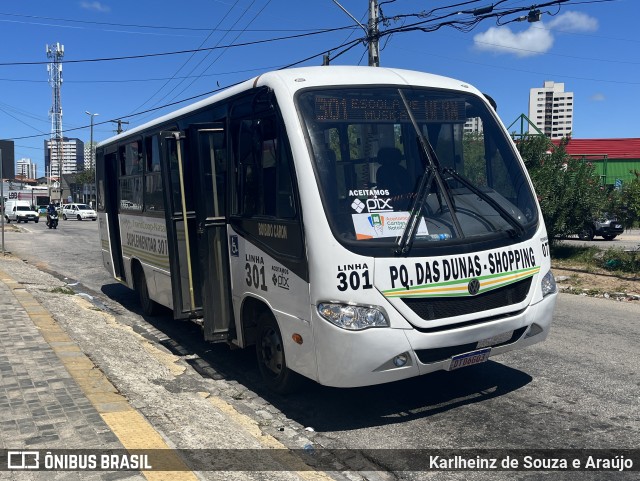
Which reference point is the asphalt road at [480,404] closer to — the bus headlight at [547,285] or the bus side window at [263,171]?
the bus headlight at [547,285]

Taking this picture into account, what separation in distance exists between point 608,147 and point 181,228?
44875mm

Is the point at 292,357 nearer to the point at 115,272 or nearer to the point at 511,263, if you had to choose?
the point at 511,263

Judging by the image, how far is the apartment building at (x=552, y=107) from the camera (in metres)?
57.8

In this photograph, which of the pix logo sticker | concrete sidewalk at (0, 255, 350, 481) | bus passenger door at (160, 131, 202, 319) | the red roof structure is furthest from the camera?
the red roof structure

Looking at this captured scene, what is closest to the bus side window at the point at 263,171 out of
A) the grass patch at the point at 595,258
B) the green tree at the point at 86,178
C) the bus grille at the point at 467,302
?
the bus grille at the point at 467,302

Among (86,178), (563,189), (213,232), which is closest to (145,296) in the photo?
(213,232)

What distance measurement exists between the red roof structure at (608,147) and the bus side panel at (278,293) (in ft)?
140

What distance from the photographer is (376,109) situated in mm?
5355

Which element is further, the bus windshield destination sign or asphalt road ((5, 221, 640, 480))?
the bus windshield destination sign

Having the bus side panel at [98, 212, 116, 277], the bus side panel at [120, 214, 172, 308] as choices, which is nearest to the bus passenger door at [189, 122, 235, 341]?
the bus side panel at [120, 214, 172, 308]

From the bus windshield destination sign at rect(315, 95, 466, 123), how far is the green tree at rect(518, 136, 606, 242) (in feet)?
36.6

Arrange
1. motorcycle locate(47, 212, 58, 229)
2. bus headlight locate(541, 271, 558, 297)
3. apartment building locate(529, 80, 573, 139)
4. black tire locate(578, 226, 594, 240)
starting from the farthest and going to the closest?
apartment building locate(529, 80, 573, 139) → motorcycle locate(47, 212, 58, 229) → black tire locate(578, 226, 594, 240) → bus headlight locate(541, 271, 558, 297)

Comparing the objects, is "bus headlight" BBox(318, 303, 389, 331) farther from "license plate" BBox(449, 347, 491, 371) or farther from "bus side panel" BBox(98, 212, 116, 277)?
"bus side panel" BBox(98, 212, 116, 277)

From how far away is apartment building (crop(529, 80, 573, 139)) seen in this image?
5778 cm
